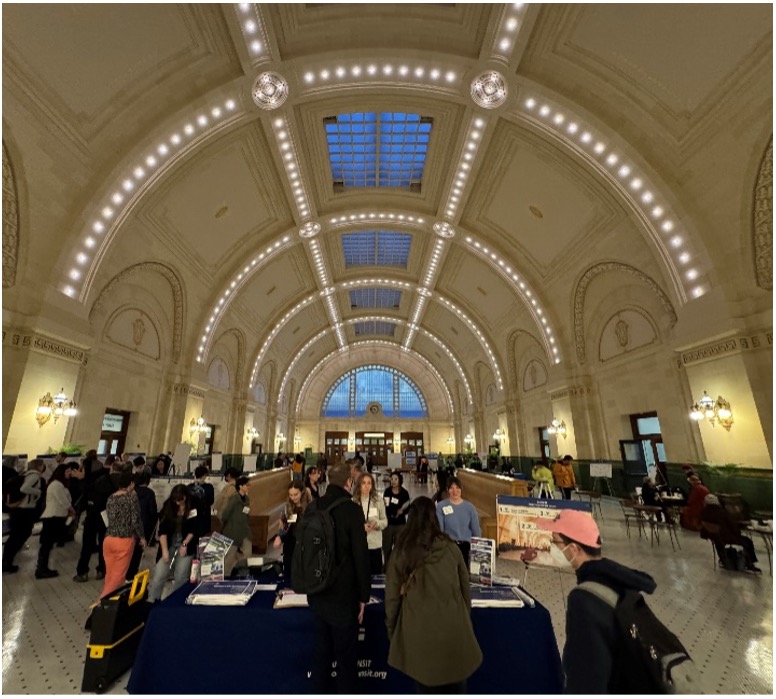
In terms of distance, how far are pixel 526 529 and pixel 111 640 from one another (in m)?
3.68

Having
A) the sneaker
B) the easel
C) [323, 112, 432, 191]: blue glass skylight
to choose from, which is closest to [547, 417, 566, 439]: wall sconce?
the easel

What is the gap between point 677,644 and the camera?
1.39 m

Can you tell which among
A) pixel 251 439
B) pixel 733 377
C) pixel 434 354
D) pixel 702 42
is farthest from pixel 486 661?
pixel 434 354

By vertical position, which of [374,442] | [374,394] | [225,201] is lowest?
[374,442]

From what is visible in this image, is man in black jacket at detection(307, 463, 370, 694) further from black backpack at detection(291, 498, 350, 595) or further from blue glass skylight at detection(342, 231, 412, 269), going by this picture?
blue glass skylight at detection(342, 231, 412, 269)

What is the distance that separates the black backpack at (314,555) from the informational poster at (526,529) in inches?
69.6

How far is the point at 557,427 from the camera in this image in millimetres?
15414

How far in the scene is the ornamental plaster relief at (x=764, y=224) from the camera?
757 centimetres

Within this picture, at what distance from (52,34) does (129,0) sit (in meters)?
1.65

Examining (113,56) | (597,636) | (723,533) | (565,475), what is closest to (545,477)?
(565,475)

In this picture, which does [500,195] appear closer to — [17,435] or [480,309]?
[480,309]

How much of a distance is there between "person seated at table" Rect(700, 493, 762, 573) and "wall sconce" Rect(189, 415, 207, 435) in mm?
15792

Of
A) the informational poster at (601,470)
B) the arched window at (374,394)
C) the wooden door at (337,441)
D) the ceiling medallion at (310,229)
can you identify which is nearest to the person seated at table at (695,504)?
the informational poster at (601,470)

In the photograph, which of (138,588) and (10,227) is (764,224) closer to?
(138,588)
